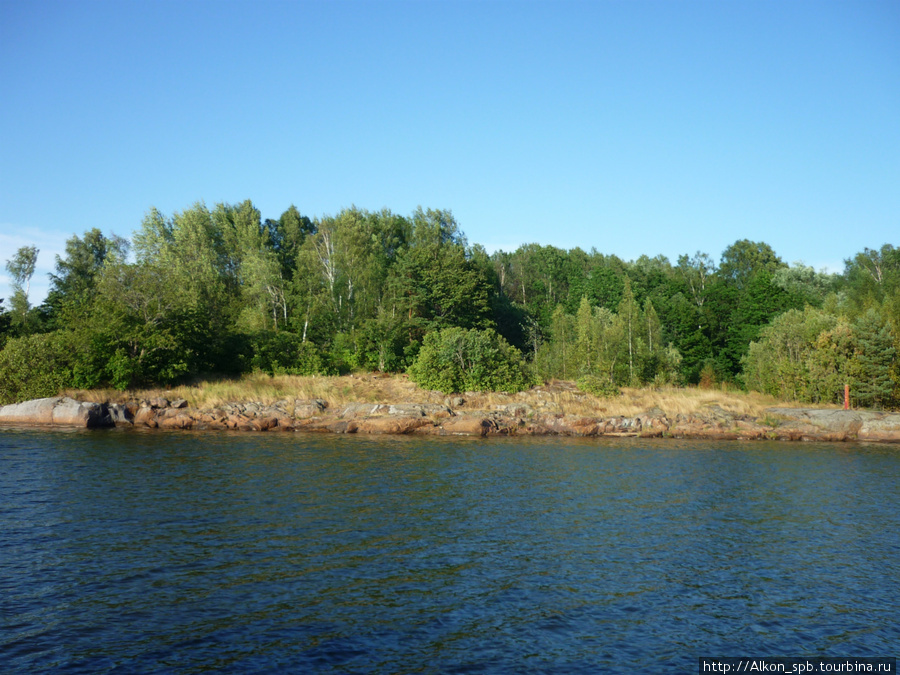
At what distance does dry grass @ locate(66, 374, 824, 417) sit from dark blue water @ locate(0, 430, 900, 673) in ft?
61.1

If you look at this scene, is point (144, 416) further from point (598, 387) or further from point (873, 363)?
point (873, 363)

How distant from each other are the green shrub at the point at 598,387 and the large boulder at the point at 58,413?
121ft

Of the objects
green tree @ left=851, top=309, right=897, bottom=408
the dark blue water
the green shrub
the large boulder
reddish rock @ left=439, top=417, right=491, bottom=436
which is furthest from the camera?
the green shrub

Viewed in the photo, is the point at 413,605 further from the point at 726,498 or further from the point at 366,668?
the point at 726,498

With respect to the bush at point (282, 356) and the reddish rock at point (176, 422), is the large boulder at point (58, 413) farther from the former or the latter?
the bush at point (282, 356)

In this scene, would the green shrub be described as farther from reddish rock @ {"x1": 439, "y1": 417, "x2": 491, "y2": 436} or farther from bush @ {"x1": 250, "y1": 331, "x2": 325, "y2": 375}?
bush @ {"x1": 250, "y1": 331, "x2": 325, "y2": 375}

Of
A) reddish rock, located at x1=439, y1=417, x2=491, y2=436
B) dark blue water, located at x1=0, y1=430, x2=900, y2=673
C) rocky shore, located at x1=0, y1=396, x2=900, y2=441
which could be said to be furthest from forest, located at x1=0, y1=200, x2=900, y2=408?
dark blue water, located at x1=0, y1=430, x2=900, y2=673

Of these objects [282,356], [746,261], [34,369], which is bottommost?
[34,369]

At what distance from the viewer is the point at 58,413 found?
45.0 metres

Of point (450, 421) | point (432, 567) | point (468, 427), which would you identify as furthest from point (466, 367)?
point (432, 567)

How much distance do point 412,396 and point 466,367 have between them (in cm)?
569

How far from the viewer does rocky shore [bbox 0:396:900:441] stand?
141 feet

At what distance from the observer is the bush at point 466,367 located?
52938 mm

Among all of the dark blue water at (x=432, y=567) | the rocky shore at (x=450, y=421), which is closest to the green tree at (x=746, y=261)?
the rocky shore at (x=450, y=421)
